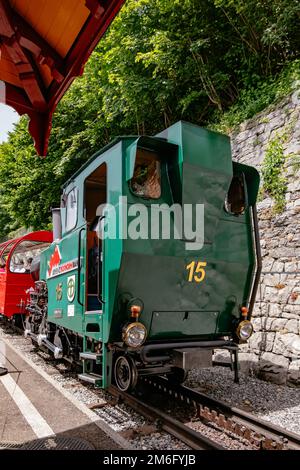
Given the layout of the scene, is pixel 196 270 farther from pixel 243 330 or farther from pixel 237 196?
pixel 237 196

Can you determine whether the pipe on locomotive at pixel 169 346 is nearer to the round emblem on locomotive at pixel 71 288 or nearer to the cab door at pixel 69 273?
the cab door at pixel 69 273

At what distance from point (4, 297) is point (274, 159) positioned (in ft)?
26.7

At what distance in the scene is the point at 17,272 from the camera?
10758 millimetres

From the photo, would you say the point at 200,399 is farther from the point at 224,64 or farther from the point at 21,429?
the point at 224,64

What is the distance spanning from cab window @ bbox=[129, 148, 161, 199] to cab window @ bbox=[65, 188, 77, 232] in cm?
150

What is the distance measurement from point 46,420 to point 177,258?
2399mm

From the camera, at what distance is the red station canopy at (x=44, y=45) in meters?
3.04

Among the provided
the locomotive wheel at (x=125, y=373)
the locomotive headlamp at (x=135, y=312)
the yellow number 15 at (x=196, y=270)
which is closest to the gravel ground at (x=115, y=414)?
the locomotive wheel at (x=125, y=373)

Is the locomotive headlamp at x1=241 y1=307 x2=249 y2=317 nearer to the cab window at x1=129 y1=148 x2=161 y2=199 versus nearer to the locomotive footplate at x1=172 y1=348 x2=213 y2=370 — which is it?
the locomotive footplate at x1=172 y1=348 x2=213 y2=370

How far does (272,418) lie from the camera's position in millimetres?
4418

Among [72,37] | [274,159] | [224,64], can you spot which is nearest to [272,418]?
[72,37]

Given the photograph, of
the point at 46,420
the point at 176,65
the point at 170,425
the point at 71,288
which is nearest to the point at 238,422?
the point at 170,425

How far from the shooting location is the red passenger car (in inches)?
414

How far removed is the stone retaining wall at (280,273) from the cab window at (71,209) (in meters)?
4.12
